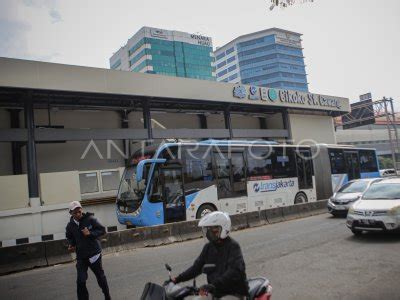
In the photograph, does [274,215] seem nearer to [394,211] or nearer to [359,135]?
[394,211]

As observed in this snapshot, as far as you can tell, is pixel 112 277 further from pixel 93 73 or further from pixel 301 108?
pixel 301 108

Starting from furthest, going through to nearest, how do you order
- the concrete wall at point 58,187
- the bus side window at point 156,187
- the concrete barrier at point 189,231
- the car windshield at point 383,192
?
the concrete wall at point 58,187 → the bus side window at point 156,187 → the concrete barrier at point 189,231 → the car windshield at point 383,192

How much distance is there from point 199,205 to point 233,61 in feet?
397

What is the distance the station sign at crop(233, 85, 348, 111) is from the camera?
24250 mm

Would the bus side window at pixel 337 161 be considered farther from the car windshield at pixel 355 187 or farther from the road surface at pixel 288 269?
the road surface at pixel 288 269

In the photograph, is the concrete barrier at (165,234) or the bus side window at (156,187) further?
the bus side window at (156,187)

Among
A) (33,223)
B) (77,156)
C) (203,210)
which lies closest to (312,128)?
(77,156)

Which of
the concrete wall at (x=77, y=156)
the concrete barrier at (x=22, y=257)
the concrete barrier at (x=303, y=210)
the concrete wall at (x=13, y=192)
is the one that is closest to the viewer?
the concrete barrier at (x=22, y=257)

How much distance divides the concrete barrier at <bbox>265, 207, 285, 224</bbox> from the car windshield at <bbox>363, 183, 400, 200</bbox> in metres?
4.87

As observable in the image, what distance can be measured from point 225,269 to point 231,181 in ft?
35.9

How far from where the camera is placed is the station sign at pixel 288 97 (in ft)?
79.6

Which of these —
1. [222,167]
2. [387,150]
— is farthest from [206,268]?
[387,150]

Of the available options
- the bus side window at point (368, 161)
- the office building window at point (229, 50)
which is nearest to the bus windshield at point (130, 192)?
the bus side window at point (368, 161)

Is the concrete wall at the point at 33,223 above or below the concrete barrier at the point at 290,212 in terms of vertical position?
above
